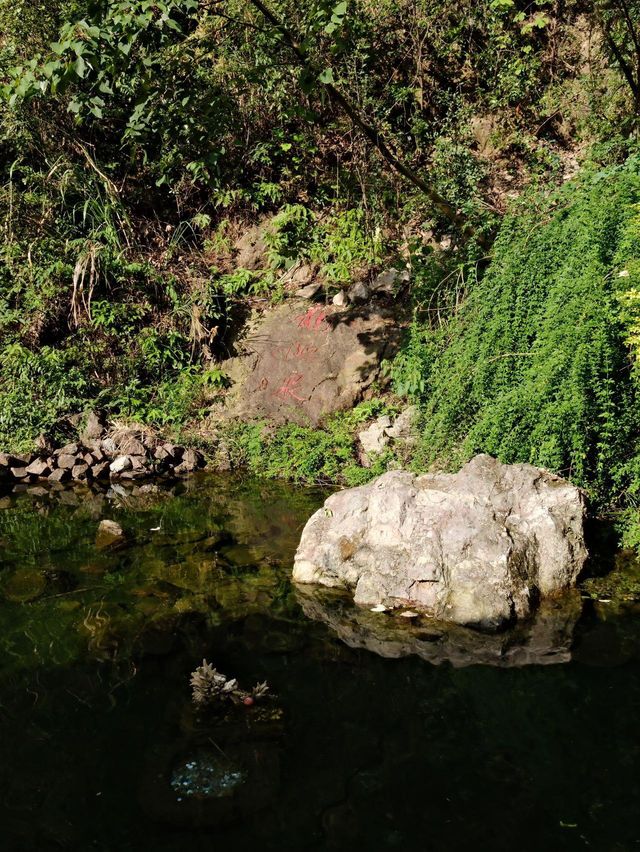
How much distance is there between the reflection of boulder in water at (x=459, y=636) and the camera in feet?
12.6

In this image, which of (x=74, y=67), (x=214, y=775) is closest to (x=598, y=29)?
(x=74, y=67)

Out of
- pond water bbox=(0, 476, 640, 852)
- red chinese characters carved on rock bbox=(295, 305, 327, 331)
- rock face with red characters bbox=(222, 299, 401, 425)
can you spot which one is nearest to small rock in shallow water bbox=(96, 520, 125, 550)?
pond water bbox=(0, 476, 640, 852)

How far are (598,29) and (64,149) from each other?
7.52 meters

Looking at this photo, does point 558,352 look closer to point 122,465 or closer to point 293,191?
point 122,465

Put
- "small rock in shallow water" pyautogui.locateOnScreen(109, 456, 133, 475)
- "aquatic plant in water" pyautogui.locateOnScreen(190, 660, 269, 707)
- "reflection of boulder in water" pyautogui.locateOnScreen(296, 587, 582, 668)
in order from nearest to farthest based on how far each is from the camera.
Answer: "aquatic plant in water" pyautogui.locateOnScreen(190, 660, 269, 707), "reflection of boulder in water" pyautogui.locateOnScreen(296, 587, 582, 668), "small rock in shallow water" pyautogui.locateOnScreen(109, 456, 133, 475)

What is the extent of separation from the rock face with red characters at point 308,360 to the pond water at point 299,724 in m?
3.00

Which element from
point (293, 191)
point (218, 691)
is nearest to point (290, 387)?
point (293, 191)

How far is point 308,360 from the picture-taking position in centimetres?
817

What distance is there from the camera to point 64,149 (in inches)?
386

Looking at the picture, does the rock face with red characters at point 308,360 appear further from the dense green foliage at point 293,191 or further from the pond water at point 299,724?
the pond water at point 299,724

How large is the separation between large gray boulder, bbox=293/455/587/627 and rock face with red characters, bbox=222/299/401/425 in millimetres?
2935

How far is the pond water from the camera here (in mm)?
2715

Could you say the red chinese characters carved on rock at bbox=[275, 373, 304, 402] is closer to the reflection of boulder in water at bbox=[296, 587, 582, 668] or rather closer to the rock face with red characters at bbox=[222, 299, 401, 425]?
the rock face with red characters at bbox=[222, 299, 401, 425]

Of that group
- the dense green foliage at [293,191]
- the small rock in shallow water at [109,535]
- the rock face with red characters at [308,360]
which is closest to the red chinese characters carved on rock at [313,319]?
the rock face with red characters at [308,360]
